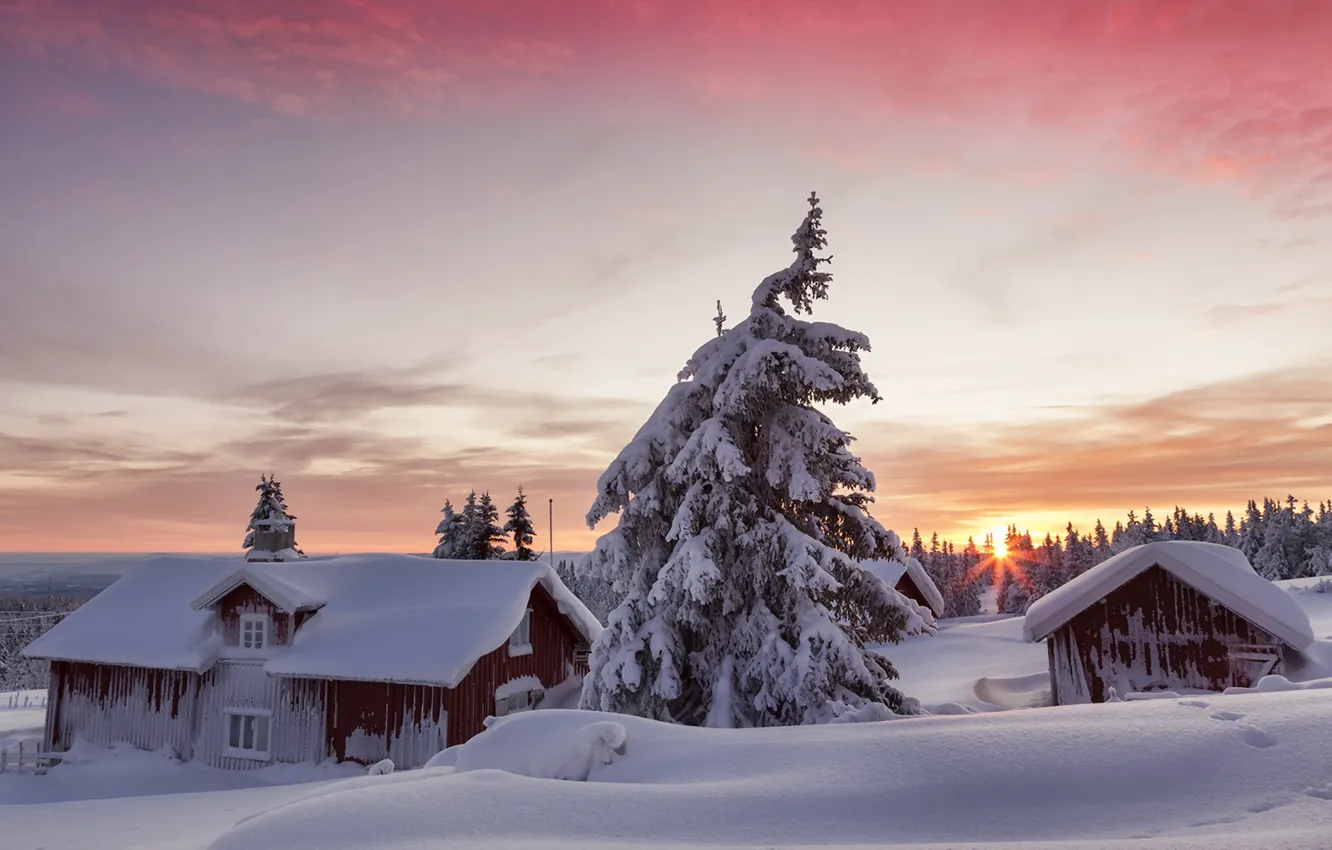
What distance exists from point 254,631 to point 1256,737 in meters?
28.0

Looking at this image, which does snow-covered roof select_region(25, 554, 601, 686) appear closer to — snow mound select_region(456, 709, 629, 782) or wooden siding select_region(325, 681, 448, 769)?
wooden siding select_region(325, 681, 448, 769)

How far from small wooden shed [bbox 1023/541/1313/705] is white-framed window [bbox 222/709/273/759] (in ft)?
79.1

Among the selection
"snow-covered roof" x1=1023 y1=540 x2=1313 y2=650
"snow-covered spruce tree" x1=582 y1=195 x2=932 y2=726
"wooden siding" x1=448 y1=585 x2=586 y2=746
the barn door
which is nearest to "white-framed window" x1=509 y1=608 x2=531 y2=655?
"wooden siding" x1=448 y1=585 x2=586 y2=746

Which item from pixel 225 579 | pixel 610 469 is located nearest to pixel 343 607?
pixel 225 579

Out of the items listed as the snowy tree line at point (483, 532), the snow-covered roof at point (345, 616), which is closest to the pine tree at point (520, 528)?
the snowy tree line at point (483, 532)

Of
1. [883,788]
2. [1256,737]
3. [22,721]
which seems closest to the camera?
[883,788]

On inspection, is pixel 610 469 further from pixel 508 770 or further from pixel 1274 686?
pixel 1274 686

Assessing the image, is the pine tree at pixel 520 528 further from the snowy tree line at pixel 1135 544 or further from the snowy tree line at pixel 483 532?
the snowy tree line at pixel 1135 544

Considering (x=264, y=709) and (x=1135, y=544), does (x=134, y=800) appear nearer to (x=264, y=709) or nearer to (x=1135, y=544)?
(x=264, y=709)

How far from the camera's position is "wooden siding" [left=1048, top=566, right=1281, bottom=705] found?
59.6 feet

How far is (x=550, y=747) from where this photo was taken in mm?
7809

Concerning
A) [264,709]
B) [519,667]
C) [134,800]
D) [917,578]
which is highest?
[917,578]

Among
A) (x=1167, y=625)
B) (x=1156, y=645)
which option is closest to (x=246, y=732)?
(x=1156, y=645)

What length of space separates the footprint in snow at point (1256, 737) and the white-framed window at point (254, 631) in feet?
89.9
